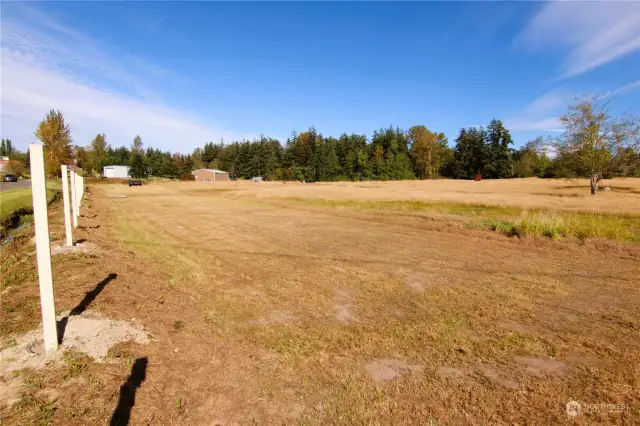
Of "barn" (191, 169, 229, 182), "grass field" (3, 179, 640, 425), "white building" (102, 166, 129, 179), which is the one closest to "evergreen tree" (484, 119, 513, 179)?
"barn" (191, 169, 229, 182)

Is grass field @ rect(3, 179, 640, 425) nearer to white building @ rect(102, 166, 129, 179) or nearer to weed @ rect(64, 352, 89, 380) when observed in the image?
weed @ rect(64, 352, 89, 380)

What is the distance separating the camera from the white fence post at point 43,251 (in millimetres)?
3684

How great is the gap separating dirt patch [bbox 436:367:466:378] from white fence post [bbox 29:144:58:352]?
4.39 m

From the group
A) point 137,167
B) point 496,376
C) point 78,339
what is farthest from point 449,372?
point 137,167

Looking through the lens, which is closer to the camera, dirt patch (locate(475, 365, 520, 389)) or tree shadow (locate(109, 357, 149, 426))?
tree shadow (locate(109, 357, 149, 426))

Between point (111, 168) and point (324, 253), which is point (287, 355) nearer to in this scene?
point (324, 253)

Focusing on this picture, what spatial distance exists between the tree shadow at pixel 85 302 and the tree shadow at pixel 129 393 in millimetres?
1145

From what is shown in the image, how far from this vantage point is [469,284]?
6.88 metres

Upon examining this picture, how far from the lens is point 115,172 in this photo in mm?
97312

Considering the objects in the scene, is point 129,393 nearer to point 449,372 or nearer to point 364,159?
point 449,372

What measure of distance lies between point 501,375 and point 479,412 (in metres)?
0.80

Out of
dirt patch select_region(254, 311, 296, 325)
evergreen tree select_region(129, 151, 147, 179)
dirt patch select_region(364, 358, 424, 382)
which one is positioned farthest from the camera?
evergreen tree select_region(129, 151, 147, 179)

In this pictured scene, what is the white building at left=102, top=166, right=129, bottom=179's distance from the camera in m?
96.2

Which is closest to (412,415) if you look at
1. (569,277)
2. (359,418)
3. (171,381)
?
(359,418)
